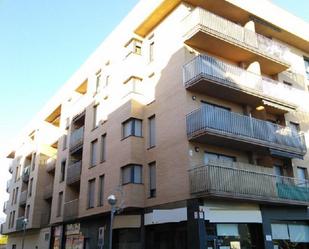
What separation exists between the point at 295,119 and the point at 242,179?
8482mm

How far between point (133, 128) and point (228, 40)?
24.7ft

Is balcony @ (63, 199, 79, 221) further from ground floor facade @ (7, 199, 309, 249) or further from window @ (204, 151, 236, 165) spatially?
window @ (204, 151, 236, 165)

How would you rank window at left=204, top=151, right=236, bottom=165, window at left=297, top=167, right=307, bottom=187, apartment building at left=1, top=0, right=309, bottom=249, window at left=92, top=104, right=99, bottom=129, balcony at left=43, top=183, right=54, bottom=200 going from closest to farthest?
apartment building at left=1, top=0, right=309, bottom=249
window at left=204, top=151, right=236, bottom=165
window at left=297, top=167, right=307, bottom=187
window at left=92, top=104, right=99, bottom=129
balcony at left=43, top=183, right=54, bottom=200

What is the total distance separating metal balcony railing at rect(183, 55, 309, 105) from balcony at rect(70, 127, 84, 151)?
1206cm

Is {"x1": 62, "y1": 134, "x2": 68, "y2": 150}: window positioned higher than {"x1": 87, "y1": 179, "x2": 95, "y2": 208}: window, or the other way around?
{"x1": 62, "y1": 134, "x2": 68, "y2": 150}: window

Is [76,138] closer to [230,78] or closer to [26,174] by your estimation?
[26,174]

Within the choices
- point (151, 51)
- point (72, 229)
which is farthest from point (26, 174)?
point (151, 51)

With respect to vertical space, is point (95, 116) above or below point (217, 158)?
above

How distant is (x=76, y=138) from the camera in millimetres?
30031

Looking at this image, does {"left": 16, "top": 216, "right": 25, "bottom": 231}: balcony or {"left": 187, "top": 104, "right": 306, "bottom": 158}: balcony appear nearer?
{"left": 187, "top": 104, "right": 306, "bottom": 158}: balcony

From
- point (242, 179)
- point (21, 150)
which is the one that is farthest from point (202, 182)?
point (21, 150)

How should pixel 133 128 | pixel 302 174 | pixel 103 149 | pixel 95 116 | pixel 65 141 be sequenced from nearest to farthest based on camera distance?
pixel 133 128 → pixel 302 174 → pixel 103 149 → pixel 95 116 → pixel 65 141

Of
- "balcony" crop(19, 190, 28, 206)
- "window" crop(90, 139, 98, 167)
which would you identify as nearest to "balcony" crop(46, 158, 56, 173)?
"balcony" crop(19, 190, 28, 206)

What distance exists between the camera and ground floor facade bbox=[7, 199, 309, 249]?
17.3 metres
